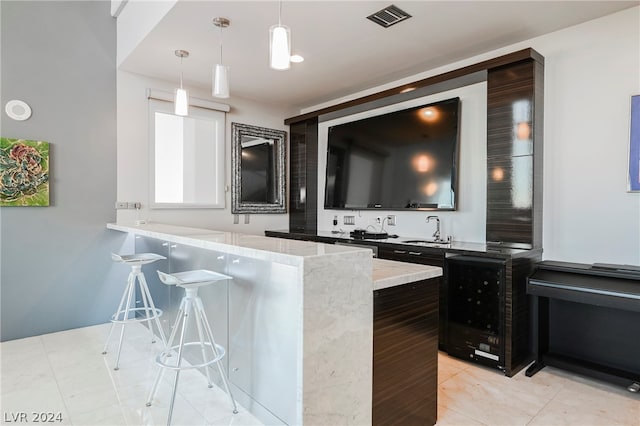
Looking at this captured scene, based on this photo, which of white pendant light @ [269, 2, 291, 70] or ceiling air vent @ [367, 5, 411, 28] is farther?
ceiling air vent @ [367, 5, 411, 28]

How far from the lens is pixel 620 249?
8.96 feet

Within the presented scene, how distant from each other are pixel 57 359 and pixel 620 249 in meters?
4.42

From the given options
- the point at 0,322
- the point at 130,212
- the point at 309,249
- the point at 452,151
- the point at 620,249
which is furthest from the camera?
the point at 130,212

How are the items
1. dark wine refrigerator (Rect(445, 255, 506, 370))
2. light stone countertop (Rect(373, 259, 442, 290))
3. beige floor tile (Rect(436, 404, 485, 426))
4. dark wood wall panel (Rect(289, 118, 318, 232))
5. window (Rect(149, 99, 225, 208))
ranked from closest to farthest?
light stone countertop (Rect(373, 259, 442, 290)), beige floor tile (Rect(436, 404, 485, 426)), dark wine refrigerator (Rect(445, 255, 506, 370)), window (Rect(149, 99, 225, 208)), dark wood wall panel (Rect(289, 118, 318, 232))

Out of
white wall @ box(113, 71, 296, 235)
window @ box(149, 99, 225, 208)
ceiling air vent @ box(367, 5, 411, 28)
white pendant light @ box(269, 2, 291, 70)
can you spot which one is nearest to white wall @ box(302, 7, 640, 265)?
ceiling air vent @ box(367, 5, 411, 28)

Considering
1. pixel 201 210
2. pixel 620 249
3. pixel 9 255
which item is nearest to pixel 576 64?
pixel 620 249

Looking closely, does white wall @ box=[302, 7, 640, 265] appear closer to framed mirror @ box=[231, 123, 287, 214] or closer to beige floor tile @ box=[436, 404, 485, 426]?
beige floor tile @ box=[436, 404, 485, 426]

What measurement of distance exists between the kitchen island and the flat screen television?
185cm

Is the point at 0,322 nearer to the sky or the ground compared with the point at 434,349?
nearer to the ground

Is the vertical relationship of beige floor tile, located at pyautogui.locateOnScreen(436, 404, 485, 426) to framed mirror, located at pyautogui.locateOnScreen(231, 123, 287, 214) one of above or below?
below

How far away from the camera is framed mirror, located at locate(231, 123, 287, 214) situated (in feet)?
16.1

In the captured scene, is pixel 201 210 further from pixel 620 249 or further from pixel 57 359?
pixel 620 249

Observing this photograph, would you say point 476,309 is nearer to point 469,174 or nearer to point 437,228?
point 437,228

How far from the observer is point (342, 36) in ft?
10.2
